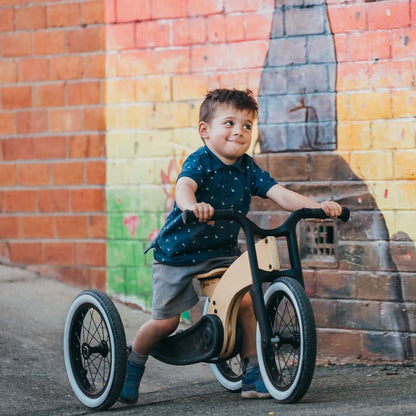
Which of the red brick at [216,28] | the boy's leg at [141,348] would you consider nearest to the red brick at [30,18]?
the red brick at [216,28]

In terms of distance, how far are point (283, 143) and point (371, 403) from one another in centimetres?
221

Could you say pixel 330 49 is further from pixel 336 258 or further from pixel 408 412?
pixel 408 412

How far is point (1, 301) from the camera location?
627 centimetres

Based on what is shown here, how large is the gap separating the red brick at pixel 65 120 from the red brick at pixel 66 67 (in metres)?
0.25

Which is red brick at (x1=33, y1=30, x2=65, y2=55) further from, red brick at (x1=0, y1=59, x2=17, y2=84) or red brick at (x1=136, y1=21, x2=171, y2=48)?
red brick at (x1=136, y1=21, x2=171, y2=48)

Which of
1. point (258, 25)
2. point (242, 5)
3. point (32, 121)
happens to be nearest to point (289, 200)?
point (258, 25)

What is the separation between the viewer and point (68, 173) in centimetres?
659

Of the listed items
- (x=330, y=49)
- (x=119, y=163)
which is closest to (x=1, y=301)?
(x=119, y=163)

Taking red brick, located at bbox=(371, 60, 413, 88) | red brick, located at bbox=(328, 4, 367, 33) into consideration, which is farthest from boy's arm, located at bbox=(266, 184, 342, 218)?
red brick, located at bbox=(328, 4, 367, 33)

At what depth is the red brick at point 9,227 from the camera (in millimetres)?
6738

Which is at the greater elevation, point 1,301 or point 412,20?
point 412,20

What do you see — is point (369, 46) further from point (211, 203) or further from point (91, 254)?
point (91, 254)

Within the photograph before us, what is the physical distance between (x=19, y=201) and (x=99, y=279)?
2.88 ft

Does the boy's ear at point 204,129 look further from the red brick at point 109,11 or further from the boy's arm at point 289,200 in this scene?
the red brick at point 109,11
